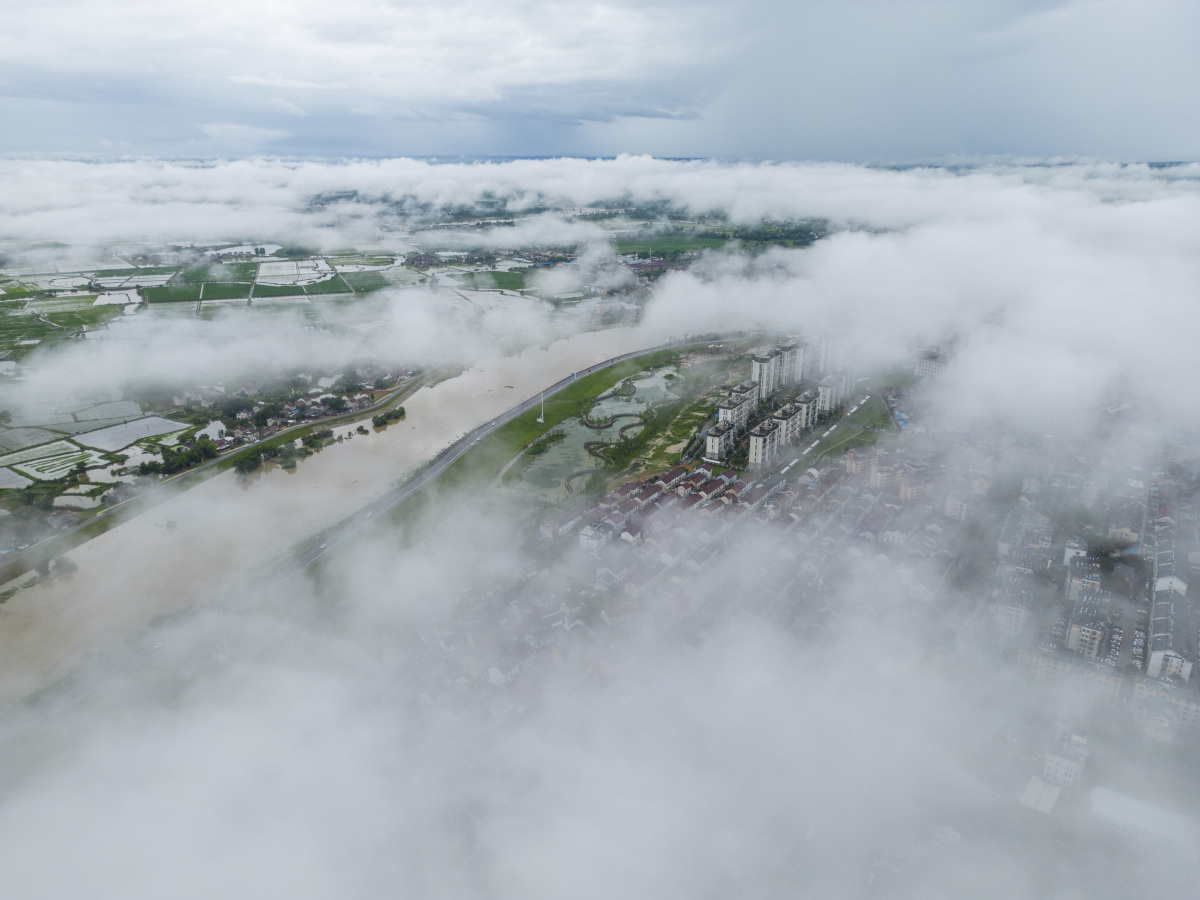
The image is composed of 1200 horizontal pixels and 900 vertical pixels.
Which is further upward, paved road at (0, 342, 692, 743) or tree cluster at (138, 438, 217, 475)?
tree cluster at (138, 438, 217, 475)

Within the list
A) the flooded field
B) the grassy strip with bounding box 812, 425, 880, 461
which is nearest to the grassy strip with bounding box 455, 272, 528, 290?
the flooded field

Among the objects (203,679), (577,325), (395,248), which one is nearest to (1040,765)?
(203,679)

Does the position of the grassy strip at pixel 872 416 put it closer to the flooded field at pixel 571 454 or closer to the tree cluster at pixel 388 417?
the flooded field at pixel 571 454

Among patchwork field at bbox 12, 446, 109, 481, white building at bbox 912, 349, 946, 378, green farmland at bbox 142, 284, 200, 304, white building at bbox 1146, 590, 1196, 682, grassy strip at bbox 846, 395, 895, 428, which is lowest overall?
white building at bbox 1146, 590, 1196, 682

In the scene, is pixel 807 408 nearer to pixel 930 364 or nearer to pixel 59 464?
pixel 930 364

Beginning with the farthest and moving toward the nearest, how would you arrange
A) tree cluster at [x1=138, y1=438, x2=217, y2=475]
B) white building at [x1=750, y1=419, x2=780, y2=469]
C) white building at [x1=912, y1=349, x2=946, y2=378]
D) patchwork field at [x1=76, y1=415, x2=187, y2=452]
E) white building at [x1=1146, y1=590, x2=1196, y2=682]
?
white building at [x1=912, y1=349, x2=946, y2=378] → patchwork field at [x1=76, y1=415, x2=187, y2=452] → white building at [x1=750, y1=419, x2=780, y2=469] → tree cluster at [x1=138, y1=438, x2=217, y2=475] → white building at [x1=1146, y1=590, x2=1196, y2=682]

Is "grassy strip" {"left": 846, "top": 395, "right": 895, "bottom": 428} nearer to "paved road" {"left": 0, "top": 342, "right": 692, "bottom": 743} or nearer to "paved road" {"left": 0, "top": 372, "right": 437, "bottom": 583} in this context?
"paved road" {"left": 0, "top": 342, "right": 692, "bottom": 743}

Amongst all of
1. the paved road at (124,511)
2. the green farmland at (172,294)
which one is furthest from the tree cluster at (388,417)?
the green farmland at (172,294)

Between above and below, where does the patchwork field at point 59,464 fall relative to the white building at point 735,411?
below

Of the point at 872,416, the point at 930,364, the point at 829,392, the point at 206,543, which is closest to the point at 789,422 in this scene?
the point at 829,392
